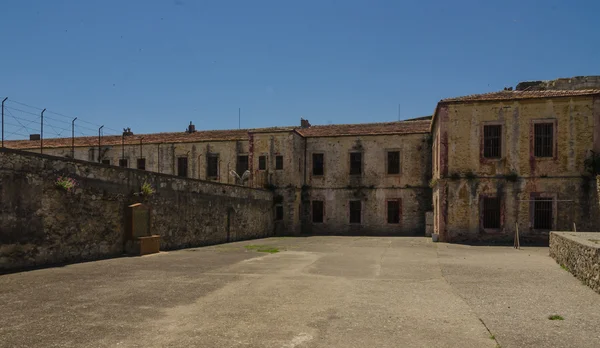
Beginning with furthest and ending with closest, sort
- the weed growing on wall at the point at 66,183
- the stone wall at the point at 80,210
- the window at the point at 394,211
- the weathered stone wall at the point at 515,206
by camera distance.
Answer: the window at the point at 394,211 < the weathered stone wall at the point at 515,206 < the weed growing on wall at the point at 66,183 < the stone wall at the point at 80,210

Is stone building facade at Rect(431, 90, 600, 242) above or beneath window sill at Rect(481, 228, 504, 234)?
above

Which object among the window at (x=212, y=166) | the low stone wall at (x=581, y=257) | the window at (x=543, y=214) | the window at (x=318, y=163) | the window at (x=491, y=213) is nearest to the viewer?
the low stone wall at (x=581, y=257)

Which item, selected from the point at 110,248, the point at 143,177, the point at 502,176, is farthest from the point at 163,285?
the point at 502,176

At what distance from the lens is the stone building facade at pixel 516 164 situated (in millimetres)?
19109

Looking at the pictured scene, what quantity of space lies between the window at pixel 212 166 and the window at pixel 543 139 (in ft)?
64.9

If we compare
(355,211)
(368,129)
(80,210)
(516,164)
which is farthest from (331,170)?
(80,210)

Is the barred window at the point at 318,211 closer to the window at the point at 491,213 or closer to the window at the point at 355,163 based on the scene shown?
the window at the point at 355,163

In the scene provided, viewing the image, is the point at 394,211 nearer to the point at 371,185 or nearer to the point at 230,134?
the point at 371,185

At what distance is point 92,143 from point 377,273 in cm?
2890

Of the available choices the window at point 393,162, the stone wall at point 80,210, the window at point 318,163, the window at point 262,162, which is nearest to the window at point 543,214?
the window at point 393,162

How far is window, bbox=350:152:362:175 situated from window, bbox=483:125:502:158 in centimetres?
944

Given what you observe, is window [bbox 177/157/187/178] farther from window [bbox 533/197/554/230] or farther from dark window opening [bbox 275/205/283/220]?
window [bbox 533/197/554/230]

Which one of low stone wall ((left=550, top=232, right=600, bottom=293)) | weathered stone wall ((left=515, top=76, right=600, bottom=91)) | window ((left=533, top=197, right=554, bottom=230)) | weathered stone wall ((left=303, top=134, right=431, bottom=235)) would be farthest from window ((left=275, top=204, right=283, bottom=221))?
weathered stone wall ((left=515, top=76, right=600, bottom=91))

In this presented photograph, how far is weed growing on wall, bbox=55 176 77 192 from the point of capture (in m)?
10.8
